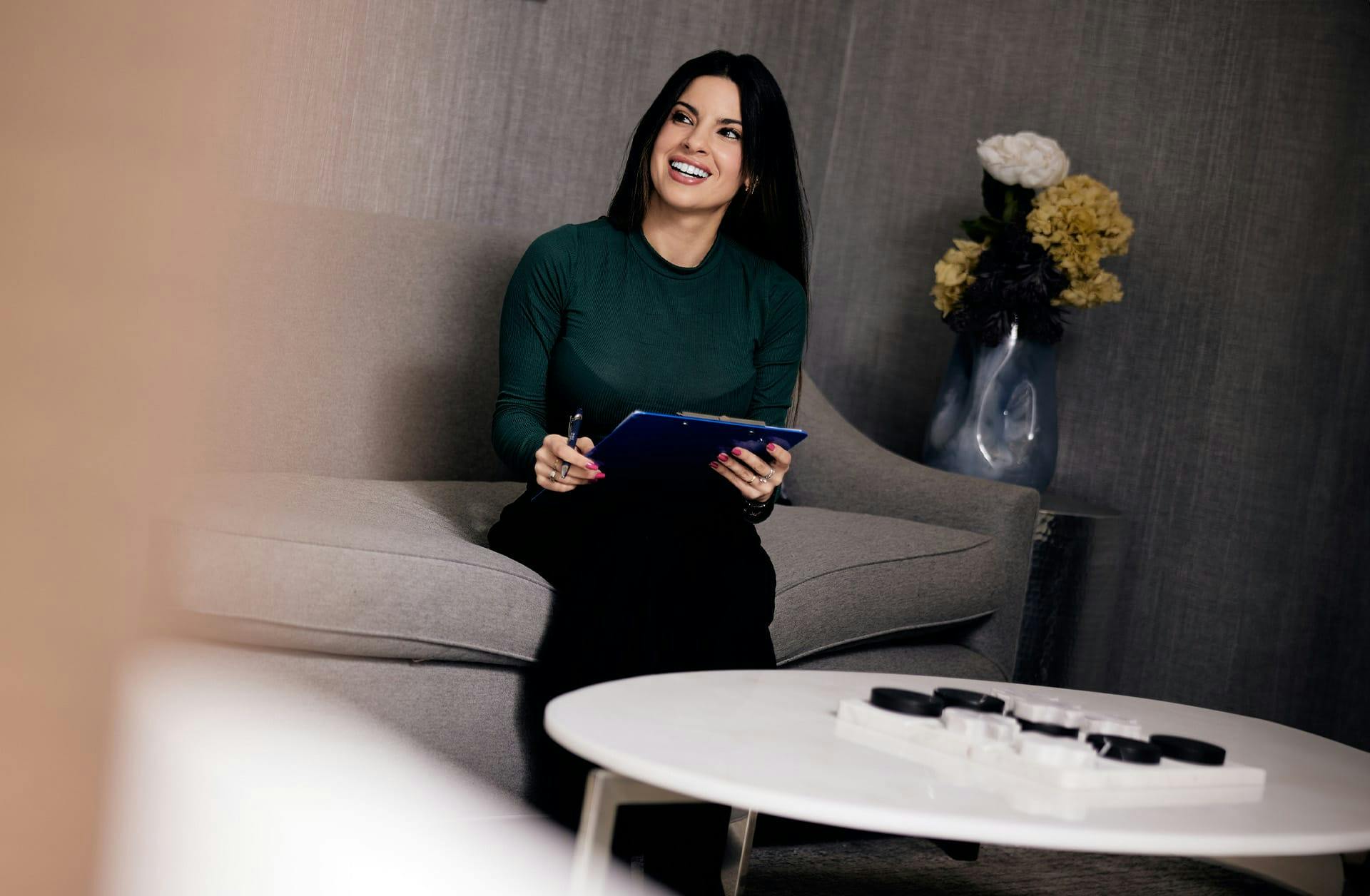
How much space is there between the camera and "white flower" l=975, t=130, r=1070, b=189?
2406 millimetres

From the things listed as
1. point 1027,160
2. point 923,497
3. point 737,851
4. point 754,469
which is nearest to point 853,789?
point 737,851

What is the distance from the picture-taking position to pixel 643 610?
146 centimetres

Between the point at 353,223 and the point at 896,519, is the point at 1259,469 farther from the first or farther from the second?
the point at 353,223

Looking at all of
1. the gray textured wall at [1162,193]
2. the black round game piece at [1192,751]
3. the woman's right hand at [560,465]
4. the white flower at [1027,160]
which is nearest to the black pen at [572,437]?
the woman's right hand at [560,465]

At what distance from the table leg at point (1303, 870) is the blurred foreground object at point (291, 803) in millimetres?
595

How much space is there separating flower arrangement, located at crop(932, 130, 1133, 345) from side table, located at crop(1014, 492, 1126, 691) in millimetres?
371

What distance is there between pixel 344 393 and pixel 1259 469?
176 cm

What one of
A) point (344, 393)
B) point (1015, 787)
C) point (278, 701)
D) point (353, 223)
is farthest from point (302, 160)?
point (1015, 787)

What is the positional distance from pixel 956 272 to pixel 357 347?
1139 mm

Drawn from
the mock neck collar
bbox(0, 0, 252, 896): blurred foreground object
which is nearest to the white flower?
the mock neck collar

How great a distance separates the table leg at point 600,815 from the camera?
94 cm

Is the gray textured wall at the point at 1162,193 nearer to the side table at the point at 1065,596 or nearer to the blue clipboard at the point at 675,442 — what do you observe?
the side table at the point at 1065,596

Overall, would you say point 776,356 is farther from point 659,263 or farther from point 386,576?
point 386,576

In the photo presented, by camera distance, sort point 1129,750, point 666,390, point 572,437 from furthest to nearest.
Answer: point 666,390, point 572,437, point 1129,750
